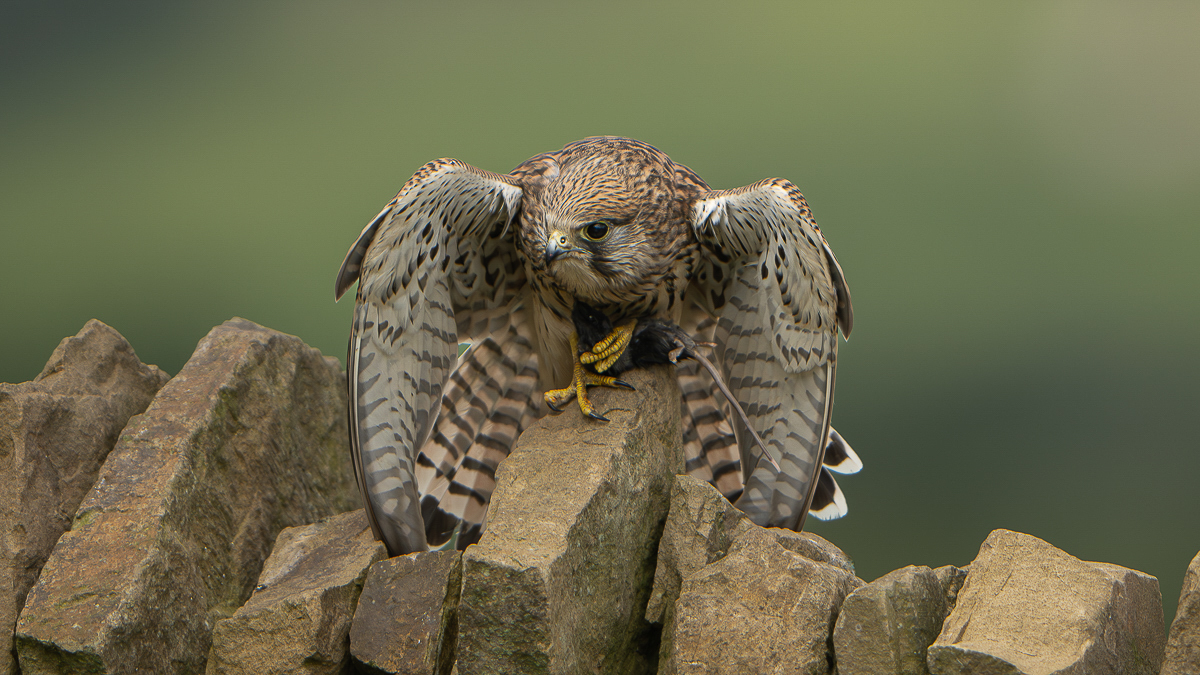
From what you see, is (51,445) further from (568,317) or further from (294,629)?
(568,317)

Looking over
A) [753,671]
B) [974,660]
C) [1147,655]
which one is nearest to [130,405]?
[753,671]

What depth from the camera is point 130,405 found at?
271 cm

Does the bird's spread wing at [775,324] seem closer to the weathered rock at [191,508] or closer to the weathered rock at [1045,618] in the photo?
the weathered rock at [1045,618]

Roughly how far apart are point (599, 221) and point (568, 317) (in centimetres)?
43

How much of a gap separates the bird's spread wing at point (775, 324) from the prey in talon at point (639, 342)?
0.30ft

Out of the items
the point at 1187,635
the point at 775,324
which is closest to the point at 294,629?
the point at 775,324

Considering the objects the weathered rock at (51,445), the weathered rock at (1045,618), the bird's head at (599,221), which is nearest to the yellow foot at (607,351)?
the bird's head at (599,221)

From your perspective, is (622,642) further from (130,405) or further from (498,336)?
(130,405)

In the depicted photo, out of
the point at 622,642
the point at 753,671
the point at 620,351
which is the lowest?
the point at 622,642

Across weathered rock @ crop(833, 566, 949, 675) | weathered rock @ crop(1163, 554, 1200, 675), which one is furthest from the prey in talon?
weathered rock @ crop(1163, 554, 1200, 675)

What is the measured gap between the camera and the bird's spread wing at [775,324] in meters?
2.51

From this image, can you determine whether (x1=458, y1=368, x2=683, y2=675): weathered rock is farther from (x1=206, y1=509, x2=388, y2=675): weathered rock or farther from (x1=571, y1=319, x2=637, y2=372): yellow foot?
(x1=206, y1=509, x2=388, y2=675): weathered rock

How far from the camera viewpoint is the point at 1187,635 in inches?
→ 70.6

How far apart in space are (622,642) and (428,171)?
135 centimetres
